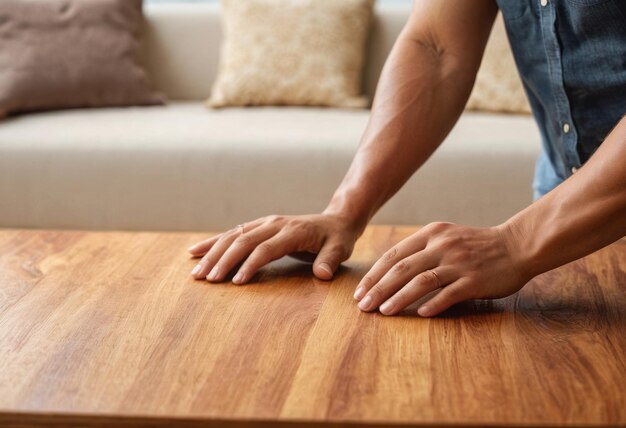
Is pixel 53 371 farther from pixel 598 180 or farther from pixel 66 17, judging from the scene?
pixel 66 17

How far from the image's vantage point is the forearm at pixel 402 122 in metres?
1.29

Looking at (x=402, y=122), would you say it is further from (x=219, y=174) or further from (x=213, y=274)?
(x=219, y=174)

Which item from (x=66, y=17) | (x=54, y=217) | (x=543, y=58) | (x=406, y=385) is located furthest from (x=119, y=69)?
(x=406, y=385)

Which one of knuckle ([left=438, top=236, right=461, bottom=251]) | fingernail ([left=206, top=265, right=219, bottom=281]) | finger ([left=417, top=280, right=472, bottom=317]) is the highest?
knuckle ([left=438, top=236, right=461, bottom=251])

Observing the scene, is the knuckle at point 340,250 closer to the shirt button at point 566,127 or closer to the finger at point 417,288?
the finger at point 417,288

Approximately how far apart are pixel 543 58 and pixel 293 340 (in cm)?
74

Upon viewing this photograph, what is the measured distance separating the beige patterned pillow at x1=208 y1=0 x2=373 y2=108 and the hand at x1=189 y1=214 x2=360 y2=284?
194cm

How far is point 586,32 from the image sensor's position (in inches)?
52.1

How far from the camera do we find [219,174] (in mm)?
2525

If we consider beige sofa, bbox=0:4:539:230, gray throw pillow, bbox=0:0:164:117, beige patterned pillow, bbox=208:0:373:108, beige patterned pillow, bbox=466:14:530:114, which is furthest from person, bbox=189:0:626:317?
gray throw pillow, bbox=0:0:164:117

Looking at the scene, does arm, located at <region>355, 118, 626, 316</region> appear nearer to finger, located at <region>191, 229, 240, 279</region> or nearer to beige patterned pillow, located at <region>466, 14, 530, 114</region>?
finger, located at <region>191, 229, 240, 279</region>

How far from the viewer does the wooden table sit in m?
0.77

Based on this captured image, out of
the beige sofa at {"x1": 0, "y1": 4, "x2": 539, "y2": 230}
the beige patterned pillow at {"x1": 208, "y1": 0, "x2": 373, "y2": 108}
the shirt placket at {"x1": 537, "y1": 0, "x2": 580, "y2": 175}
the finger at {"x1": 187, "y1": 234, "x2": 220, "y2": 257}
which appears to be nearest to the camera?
the finger at {"x1": 187, "y1": 234, "x2": 220, "y2": 257}

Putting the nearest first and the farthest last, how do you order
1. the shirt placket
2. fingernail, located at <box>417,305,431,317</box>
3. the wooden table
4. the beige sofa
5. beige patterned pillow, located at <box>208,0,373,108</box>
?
1. the wooden table
2. fingernail, located at <box>417,305,431,317</box>
3. the shirt placket
4. the beige sofa
5. beige patterned pillow, located at <box>208,0,373,108</box>
